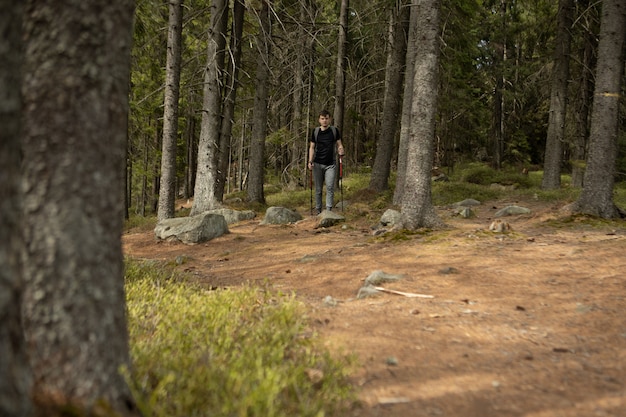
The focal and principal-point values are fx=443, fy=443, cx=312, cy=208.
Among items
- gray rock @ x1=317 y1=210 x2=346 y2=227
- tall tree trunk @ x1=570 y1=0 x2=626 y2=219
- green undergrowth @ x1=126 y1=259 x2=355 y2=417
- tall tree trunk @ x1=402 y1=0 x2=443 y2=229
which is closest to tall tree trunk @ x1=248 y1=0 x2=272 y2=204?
gray rock @ x1=317 y1=210 x2=346 y2=227

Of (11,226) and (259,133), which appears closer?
(11,226)

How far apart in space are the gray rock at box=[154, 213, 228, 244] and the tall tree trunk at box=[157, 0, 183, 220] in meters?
1.51

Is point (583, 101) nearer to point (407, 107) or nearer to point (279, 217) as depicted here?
point (407, 107)

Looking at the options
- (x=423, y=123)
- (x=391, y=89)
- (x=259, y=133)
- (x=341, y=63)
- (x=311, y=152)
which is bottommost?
(x=311, y=152)

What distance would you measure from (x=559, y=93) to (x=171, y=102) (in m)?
14.7

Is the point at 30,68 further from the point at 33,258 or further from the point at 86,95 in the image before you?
the point at 33,258

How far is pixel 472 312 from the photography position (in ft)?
14.8

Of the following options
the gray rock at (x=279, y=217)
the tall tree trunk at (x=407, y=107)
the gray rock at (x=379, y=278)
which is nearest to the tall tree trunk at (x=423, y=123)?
the gray rock at (x=379, y=278)

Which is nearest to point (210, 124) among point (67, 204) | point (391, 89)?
point (391, 89)

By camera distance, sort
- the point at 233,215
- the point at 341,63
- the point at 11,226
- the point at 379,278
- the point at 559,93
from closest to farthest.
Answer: the point at 11,226
the point at 379,278
the point at 233,215
the point at 341,63
the point at 559,93

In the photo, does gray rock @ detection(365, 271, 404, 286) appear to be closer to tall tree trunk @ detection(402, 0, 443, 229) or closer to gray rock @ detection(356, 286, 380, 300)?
gray rock @ detection(356, 286, 380, 300)

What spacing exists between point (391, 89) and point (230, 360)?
14718 millimetres

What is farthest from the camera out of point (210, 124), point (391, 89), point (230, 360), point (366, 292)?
point (391, 89)

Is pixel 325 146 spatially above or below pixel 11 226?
above
